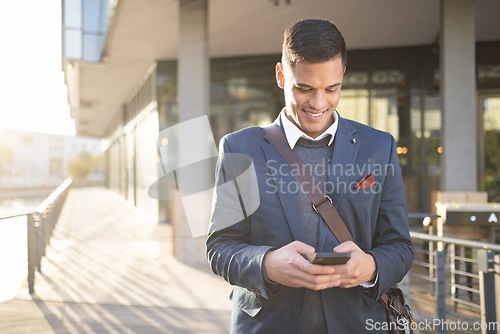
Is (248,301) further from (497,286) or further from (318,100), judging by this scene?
(497,286)

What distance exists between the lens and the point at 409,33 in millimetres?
10102

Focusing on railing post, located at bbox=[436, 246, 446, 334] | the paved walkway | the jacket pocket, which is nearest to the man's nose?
the jacket pocket

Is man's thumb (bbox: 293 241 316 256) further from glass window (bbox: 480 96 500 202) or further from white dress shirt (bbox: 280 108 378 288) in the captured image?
glass window (bbox: 480 96 500 202)

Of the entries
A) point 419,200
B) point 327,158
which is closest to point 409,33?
point 419,200

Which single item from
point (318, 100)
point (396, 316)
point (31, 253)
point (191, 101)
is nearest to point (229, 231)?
point (318, 100)

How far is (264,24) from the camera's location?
30.8 ft

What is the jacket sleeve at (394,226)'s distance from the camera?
56.9 inches

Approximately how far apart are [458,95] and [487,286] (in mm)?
5225

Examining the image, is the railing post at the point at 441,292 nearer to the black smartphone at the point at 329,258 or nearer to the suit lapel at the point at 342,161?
the suit lapel at the point at 342,161

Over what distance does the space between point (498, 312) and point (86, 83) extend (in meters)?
15.3

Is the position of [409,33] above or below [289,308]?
above

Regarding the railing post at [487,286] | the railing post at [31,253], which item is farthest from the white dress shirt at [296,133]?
the railing post at [31,253]

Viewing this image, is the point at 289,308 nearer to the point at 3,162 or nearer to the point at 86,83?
the point at 86,83

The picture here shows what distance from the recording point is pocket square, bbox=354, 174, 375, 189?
1.43m
